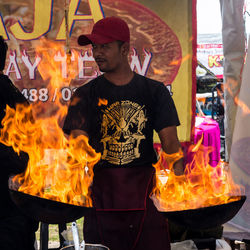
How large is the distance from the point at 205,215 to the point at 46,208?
61 centimetres

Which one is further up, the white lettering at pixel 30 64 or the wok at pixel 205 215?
the white lettering at pixel 30 64

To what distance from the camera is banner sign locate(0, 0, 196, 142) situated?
323 cm

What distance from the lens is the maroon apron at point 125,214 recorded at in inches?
79.4

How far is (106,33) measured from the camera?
2.16 metres

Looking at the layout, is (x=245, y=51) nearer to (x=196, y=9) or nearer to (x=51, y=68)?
(x=196, y=9)

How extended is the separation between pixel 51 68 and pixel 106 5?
2.29 feet

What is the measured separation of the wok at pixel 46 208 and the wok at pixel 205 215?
1.24 ft

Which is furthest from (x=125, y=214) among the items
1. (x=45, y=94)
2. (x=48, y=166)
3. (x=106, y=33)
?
(x=45, y=94)

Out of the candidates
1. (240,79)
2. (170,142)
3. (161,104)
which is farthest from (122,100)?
(240,79)

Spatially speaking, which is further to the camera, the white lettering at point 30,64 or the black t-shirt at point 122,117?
the white lettering at point 30,64

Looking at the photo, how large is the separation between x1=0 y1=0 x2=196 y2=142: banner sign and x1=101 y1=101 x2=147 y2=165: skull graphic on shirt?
1151 millimetres

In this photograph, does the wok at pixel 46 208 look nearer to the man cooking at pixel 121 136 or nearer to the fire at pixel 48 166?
the fire at pixel 48 166

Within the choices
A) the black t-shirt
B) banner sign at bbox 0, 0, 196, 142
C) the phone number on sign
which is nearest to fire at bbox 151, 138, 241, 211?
the black t-shirt

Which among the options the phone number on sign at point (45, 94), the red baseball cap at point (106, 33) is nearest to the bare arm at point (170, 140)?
the red baseball cap at point (106, 33)
